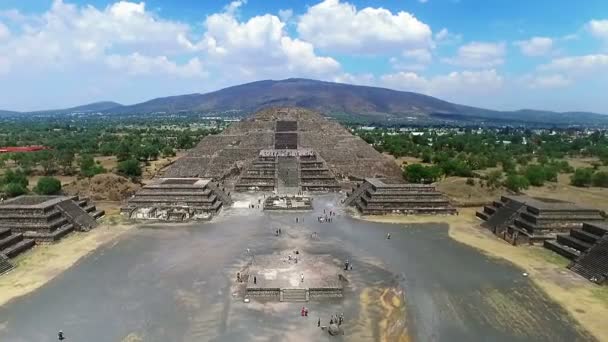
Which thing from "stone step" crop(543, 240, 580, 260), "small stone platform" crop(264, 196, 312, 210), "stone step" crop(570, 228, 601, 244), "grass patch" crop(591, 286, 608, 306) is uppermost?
"stone step" crop(570, 228, 601, 244)

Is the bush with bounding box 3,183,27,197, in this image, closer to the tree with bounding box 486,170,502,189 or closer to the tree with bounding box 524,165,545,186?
the tree with bounding box 486,170,502,189

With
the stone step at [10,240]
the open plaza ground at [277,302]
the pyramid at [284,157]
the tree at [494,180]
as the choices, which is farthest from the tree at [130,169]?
the tree at [494,180]

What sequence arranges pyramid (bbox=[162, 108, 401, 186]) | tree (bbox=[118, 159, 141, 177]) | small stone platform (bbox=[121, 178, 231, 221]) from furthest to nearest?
tree (bbox=[118, 159, 141, 177]) < pyramid (bbox=[162, 108, 401, 186]) < small stone platform (bbox=[121, 178, 231, 221])

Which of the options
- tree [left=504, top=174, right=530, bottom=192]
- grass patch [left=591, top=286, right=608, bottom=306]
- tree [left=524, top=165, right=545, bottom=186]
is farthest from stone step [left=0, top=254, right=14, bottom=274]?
tree [left=524, top=165, right=545, bottom=186]

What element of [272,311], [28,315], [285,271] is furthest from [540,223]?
[28,315]

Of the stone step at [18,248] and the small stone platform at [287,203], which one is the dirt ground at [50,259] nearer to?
the stone step at [18,248]

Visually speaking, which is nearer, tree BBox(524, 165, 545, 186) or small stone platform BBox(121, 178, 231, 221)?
small stone platform BBox(121, 178, 231, 221)
